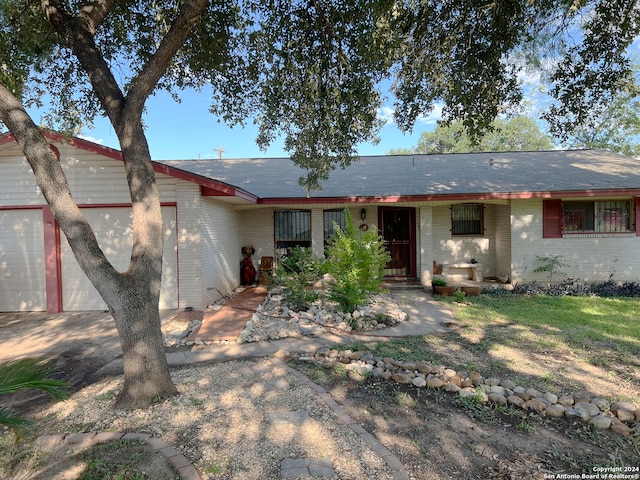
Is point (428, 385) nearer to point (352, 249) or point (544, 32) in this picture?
point (352, 249)

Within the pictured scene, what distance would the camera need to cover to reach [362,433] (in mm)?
2889

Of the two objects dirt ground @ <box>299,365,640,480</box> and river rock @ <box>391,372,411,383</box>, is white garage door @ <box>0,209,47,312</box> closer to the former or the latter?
dirt ground @ <box>299,365,640,480</box>

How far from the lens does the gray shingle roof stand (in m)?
9.84

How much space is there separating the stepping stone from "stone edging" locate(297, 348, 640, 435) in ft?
5.46

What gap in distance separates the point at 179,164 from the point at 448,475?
13.7 m

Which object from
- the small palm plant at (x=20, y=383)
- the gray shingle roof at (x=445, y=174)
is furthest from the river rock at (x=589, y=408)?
the gray shingle roof at (x=445, y=174)

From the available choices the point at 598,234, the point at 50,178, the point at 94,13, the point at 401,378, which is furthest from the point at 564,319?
the point at 94,13

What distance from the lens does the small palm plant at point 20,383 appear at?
160 cm

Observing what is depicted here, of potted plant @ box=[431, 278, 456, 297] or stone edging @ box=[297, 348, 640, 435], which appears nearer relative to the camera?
stone edging @ box=[297, 348, 640, 435]

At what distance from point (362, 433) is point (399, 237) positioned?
8.58 m

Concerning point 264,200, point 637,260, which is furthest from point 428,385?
point 637,260

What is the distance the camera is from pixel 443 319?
22.0ft

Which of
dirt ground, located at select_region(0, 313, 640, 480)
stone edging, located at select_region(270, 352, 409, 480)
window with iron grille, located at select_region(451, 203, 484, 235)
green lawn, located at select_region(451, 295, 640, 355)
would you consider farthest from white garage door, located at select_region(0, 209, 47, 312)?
window with iron grille, located at select_region(451, 203, 484, 235)

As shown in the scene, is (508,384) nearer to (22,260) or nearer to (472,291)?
(472,291)
